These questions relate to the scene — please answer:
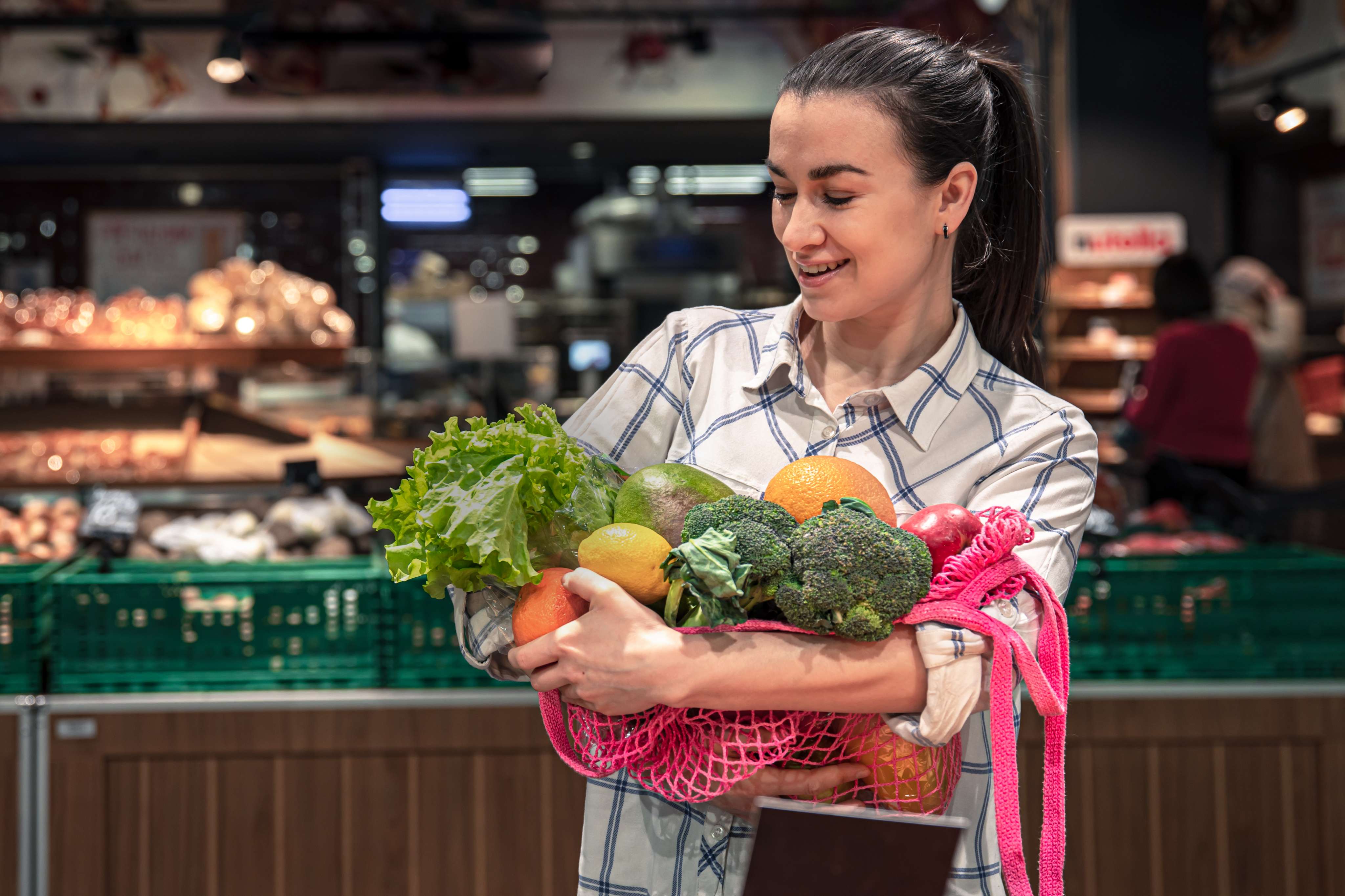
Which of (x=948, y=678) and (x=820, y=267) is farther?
(x=820, y=267)

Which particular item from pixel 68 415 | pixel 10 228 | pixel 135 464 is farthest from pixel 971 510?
pixel 10 228

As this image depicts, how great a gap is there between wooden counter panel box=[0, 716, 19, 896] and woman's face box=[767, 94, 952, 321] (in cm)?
202

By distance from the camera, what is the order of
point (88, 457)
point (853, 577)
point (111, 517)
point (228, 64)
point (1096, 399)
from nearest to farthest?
point (853, 577)
point (111, 517)
point (88, 457)
point (228, 64)
point (1096, 399)

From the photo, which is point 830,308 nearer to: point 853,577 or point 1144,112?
point 853,577

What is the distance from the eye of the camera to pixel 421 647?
244cm

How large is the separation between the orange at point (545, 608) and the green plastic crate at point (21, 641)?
176cm

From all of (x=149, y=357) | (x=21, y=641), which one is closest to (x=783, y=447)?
(x=21, y=641)

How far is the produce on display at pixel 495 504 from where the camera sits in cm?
104

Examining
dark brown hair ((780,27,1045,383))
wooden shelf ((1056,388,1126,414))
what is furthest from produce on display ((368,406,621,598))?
wooden shelf ((1056,388,1126,414))

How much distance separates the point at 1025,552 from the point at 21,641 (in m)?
2.13

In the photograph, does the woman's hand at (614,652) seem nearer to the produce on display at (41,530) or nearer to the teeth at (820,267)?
the teeth at (820,267)

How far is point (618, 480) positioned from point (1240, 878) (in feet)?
6.19

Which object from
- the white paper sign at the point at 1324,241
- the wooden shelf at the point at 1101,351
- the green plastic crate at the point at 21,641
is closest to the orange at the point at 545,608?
the green plastic crate at the point at 21,641

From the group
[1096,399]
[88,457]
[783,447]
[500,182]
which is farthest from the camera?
[500,182]
